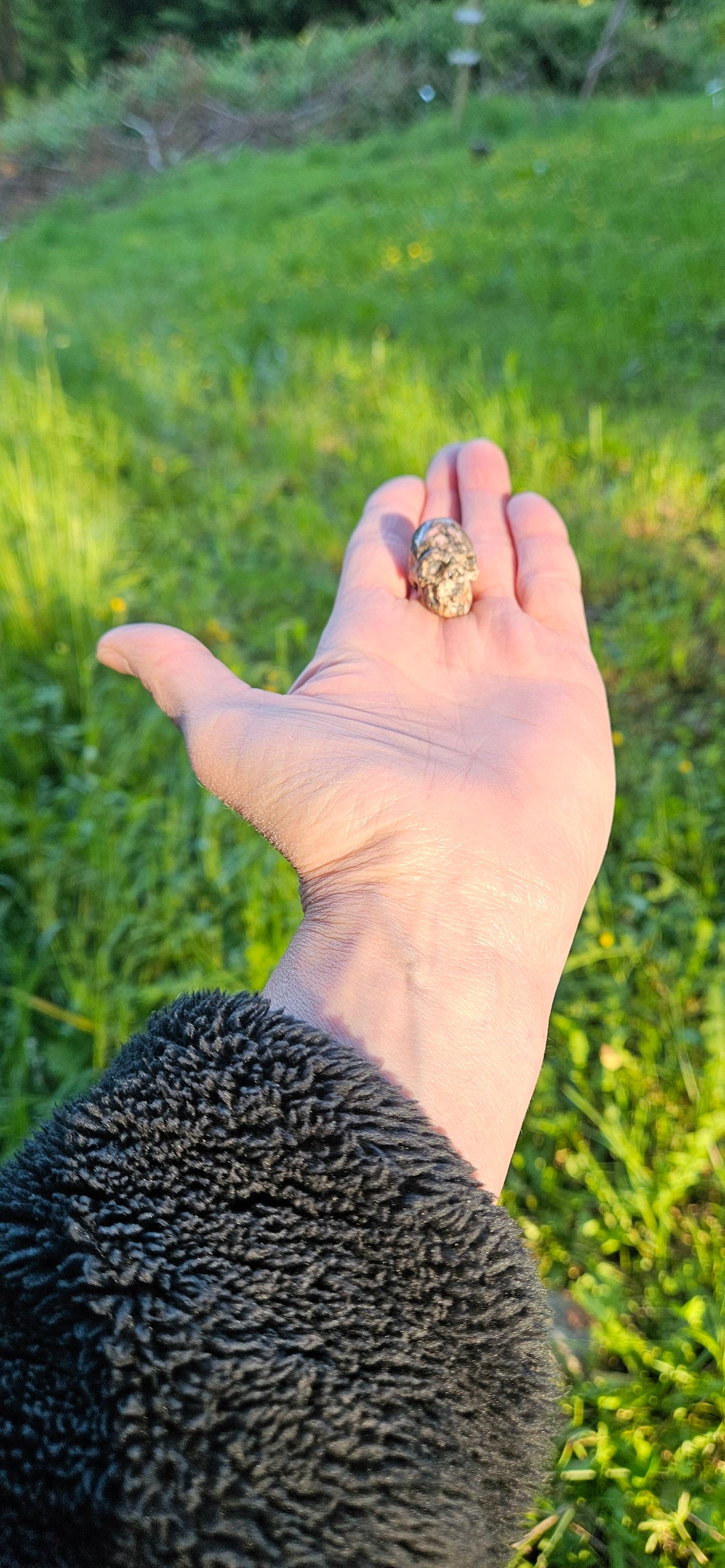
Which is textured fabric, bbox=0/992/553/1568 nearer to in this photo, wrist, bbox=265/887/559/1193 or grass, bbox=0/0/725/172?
wrist, bbox=265/887/559/1193

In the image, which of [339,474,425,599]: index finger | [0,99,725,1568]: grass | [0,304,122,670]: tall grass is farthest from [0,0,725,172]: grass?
[339,474,425,599]: index finger

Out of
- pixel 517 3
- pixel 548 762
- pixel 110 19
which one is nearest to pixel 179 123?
pixel 517 3

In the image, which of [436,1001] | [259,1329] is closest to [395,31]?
[436,1001]

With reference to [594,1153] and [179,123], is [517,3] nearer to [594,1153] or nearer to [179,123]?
[179,123]

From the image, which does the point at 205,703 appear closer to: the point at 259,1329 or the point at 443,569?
the point at 443,569

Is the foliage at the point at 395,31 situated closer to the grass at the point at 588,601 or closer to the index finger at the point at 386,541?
the grass at the point at 588,601

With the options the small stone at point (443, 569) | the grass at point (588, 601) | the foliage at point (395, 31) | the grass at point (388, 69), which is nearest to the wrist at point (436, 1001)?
the grass at point (588, 601)
